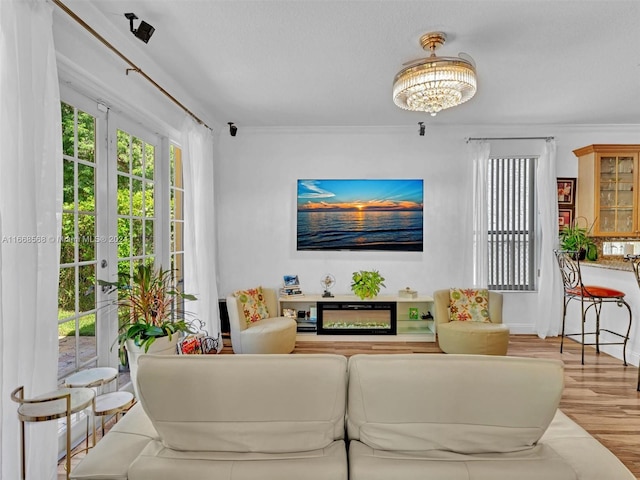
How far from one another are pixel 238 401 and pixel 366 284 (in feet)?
11.5

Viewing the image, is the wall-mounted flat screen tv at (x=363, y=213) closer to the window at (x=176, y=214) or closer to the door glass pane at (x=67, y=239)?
the window at (x=176, y=214)

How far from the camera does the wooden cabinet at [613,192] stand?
15.2ft

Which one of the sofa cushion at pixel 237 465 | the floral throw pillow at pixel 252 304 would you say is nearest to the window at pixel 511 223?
the floral throw pillow at pixel 252 304

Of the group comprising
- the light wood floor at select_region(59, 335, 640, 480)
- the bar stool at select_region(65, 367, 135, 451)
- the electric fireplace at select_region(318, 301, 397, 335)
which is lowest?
the light wood floor at select_region(59, 335, 640, 480)

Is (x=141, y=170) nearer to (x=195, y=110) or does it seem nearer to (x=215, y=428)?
(x=195, y=110)

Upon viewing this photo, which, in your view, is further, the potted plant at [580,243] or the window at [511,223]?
the window at [511,223]

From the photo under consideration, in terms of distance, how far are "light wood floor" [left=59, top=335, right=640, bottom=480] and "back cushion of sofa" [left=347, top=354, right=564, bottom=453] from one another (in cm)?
149

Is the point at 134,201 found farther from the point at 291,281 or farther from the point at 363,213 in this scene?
the point at 363,213

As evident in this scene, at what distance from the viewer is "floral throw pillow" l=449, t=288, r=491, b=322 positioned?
13.6 ft

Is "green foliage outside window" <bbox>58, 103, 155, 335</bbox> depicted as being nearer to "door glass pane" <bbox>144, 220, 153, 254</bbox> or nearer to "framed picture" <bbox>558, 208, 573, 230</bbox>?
"door glass pane" <bbox>144, 220, 153, 254</bbox>

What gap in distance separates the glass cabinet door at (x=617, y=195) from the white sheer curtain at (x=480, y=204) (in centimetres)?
136

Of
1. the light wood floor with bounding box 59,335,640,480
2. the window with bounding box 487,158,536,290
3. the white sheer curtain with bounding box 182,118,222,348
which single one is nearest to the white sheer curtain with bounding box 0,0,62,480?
the white sheer curtain with bounding box 182,118,222,348

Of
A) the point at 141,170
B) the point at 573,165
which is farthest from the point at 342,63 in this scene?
the point at 573,165

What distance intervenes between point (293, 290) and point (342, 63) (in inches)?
111
